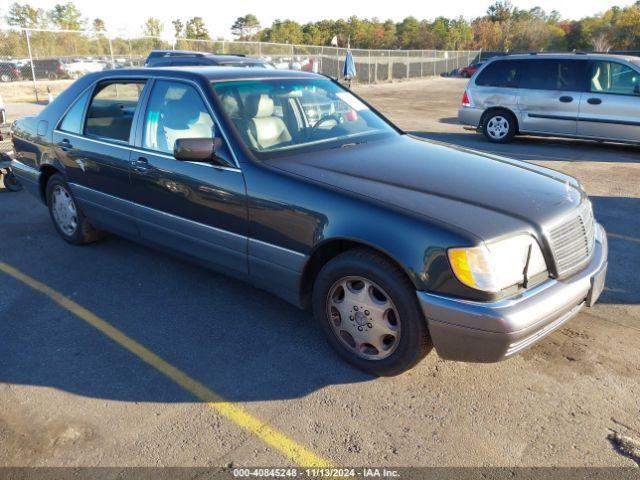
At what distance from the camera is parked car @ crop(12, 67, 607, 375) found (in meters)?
2.65

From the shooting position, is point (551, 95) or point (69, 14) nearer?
point (551, 95)

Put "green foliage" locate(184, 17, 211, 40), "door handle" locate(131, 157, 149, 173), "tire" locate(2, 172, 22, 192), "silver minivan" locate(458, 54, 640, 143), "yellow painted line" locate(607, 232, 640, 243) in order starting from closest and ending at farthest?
"door handle" locate(131, 157, 149, 173) → "yellow painted line" locate(607, 232, 640, 243) → "tire" locate(2, 172, 22, 192) → "silver minivan" locate(458, 54, 640, 143) → "green foliage" locate(184, 17, 211, 40)

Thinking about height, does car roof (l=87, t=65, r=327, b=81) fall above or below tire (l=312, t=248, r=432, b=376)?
above

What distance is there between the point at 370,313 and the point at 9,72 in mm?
22316

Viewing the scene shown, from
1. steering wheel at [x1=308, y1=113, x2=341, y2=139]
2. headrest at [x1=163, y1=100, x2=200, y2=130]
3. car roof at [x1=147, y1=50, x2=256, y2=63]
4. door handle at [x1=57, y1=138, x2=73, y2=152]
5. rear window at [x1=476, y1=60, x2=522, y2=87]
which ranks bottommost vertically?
door handle at [x1=57, y1=138, x2=73, y2=152]

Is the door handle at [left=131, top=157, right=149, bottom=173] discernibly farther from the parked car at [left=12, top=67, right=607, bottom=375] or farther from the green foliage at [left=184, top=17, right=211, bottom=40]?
the green foliage at [left=184, top=17, right=211, bottom=40]

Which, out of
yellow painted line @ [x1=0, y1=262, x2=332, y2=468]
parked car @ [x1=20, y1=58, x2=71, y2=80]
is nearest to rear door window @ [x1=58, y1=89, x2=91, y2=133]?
yellow painted line @ [x1=0, y1=262, x2=332, y2=468]

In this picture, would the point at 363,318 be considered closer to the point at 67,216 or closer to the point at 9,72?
the point at 67,216

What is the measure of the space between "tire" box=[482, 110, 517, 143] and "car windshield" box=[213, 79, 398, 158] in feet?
24.6

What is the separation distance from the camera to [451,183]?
3158 mm

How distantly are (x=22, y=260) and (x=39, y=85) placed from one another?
A: 20.4 meters

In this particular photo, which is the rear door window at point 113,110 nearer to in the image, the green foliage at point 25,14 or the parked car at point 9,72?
the parked car at point 9,72

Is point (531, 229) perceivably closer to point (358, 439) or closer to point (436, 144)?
point (358, 439)

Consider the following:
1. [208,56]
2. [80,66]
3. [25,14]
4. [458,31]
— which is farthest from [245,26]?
[208,56]
